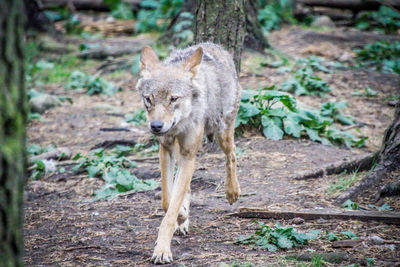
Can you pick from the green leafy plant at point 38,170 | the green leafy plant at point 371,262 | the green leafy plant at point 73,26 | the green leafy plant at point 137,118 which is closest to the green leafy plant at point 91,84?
the green leafy plant at point 137,118

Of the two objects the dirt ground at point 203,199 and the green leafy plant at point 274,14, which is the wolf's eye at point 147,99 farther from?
the green leafy plant at point 274,14

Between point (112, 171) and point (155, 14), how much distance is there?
33.9ft

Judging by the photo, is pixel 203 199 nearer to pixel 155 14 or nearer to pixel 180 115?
pixel 180 115

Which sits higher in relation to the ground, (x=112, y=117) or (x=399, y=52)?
(x=399, y=52)

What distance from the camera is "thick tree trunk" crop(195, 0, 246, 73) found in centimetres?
666

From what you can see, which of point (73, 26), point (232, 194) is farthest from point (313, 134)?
point (73, 26)

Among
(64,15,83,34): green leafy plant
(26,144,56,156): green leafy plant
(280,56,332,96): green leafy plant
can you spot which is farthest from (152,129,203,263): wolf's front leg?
(64,15,83,34): green leafy plant

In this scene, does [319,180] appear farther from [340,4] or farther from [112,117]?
[340,4]

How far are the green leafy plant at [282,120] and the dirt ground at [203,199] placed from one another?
7.0 inches

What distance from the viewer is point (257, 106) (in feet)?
24.4

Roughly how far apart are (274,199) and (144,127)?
373cm

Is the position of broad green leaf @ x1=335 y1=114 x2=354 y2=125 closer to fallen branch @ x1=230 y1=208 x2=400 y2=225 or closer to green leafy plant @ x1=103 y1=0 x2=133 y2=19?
fallen branch @ x1=230 y1=208 x2=400 y2=225

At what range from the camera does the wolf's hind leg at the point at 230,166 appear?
5566mm

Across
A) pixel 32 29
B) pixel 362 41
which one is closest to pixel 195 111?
pixel 362 41
